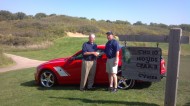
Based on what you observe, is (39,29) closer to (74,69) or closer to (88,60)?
(74,69)

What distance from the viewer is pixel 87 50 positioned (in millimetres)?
10727

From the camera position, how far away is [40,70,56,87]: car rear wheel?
1183 centimetres

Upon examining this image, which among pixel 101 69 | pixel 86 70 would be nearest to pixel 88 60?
pixel 86 70

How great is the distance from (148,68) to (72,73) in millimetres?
3401

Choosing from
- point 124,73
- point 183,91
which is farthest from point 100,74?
point 183,91

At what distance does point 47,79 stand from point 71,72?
1.01m

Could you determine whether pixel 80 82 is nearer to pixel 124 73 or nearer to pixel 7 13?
pixel 124 73

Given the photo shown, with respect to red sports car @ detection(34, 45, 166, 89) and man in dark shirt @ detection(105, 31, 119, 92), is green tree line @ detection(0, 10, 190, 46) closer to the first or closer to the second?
red sports car @ detection(34, 45, 166, 89)

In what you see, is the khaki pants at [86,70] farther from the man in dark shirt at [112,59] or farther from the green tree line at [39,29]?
the green tree line at [39,29]

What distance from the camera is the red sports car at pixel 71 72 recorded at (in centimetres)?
1081

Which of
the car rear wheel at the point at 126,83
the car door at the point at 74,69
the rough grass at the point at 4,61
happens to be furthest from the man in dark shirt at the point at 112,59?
the rough grass at the point at 4,61

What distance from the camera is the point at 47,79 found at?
1192 centimetres

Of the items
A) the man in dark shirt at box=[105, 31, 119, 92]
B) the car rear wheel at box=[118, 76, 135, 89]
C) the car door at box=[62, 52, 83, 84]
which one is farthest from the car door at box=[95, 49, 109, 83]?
the man in dark shirt at box=[105, 31, 119, 92]

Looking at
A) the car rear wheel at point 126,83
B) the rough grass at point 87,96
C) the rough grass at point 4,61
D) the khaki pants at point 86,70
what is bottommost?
the rough grass at point 4,61
